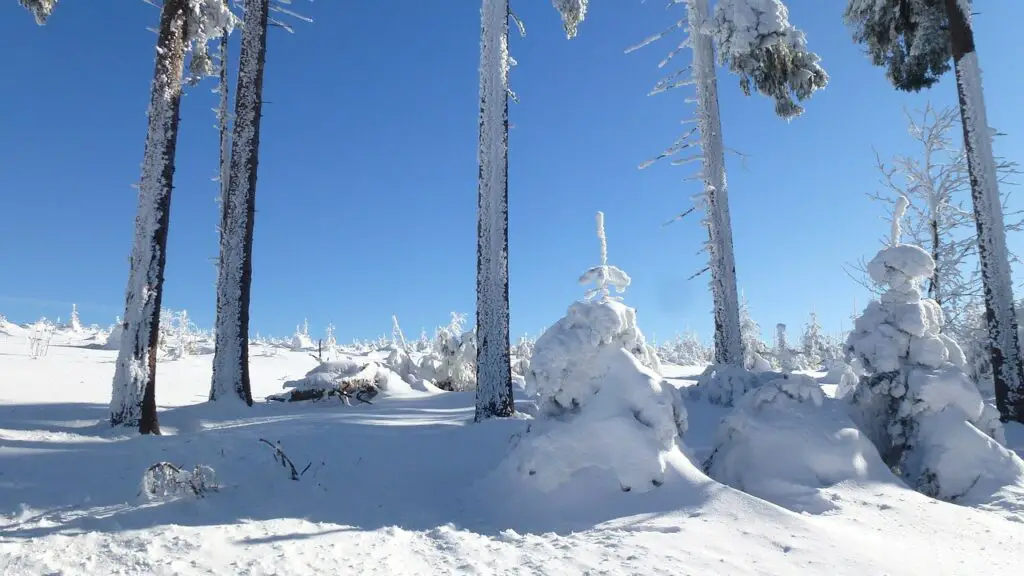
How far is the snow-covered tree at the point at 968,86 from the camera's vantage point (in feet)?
28.9

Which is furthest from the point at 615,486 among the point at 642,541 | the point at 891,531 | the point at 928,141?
the point at 928,141

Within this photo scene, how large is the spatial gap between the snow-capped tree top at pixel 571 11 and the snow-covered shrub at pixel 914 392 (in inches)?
254

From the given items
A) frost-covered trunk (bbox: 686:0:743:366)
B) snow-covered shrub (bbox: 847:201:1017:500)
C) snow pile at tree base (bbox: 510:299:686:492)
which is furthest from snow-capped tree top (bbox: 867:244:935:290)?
frost-covered trunk (bbox: 686:0:743:366)

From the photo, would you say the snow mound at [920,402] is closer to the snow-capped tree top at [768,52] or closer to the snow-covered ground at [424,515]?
the snow-covered ground at [424,515]

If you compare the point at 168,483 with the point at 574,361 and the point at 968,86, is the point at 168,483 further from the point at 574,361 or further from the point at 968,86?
the point at 968,86

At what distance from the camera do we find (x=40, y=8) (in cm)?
742

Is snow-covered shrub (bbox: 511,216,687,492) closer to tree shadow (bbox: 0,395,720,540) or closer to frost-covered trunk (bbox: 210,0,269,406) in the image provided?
tree shadow (bbox: 0,395,720,540)

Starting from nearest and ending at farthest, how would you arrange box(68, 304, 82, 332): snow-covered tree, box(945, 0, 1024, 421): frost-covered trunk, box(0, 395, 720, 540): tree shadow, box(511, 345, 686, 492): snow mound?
box(0, 395, 720, 540): tree shadow
box(511, 345, 686, 492): snow mound
box(945, 0, 1024, 421): frost-covered trunk
box(68, 304, 82, 332): snow-covered tree

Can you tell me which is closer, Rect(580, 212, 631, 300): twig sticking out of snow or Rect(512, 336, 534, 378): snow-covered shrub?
Rect(580, 212, 631, 300): twig sticking out of snow

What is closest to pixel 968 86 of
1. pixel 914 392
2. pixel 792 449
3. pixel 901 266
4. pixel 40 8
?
pixel 901 266

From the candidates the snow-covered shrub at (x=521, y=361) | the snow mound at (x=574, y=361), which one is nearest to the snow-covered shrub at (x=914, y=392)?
the snow mound at (x=574, y=361)

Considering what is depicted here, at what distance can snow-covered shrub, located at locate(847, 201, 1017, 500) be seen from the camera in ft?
18.8

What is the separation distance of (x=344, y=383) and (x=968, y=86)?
492 inches

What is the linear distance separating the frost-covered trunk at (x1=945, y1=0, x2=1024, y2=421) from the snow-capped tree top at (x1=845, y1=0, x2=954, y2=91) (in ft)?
2.51
